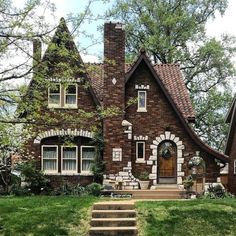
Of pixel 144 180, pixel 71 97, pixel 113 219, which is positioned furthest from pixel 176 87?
pixel 113 219

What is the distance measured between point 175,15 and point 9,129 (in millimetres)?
27382

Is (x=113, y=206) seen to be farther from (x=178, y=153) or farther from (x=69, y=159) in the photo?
(x=178, y=153)

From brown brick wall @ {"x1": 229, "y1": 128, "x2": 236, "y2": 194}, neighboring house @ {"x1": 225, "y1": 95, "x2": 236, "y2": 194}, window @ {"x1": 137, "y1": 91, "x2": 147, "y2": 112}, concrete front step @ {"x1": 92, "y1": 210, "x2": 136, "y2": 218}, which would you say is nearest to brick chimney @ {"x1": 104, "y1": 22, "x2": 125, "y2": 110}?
window @ {"x1": 137, "y1": 91, "x2": 147, "y2": 112}

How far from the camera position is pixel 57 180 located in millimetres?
23859

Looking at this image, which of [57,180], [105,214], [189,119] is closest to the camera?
[105,214]

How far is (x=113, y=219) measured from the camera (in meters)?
15.2

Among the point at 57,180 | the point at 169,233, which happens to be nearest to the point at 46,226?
the point at 169,233

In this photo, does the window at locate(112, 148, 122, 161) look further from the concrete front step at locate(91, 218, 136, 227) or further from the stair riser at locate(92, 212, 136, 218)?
the concrete front step at locate(91, 218, 136, 227)

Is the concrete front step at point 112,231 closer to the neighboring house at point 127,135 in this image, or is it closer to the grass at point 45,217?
the grass at point 45,217

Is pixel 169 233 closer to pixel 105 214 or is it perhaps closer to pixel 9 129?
pixel 105 214

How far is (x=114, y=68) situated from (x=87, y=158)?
4325mm

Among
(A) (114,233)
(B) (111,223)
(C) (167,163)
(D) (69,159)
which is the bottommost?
(A) (114,233)

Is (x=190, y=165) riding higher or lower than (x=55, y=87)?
lower

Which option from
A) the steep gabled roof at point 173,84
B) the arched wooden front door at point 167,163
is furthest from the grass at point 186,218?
the steep gabled roof at point 173,84
